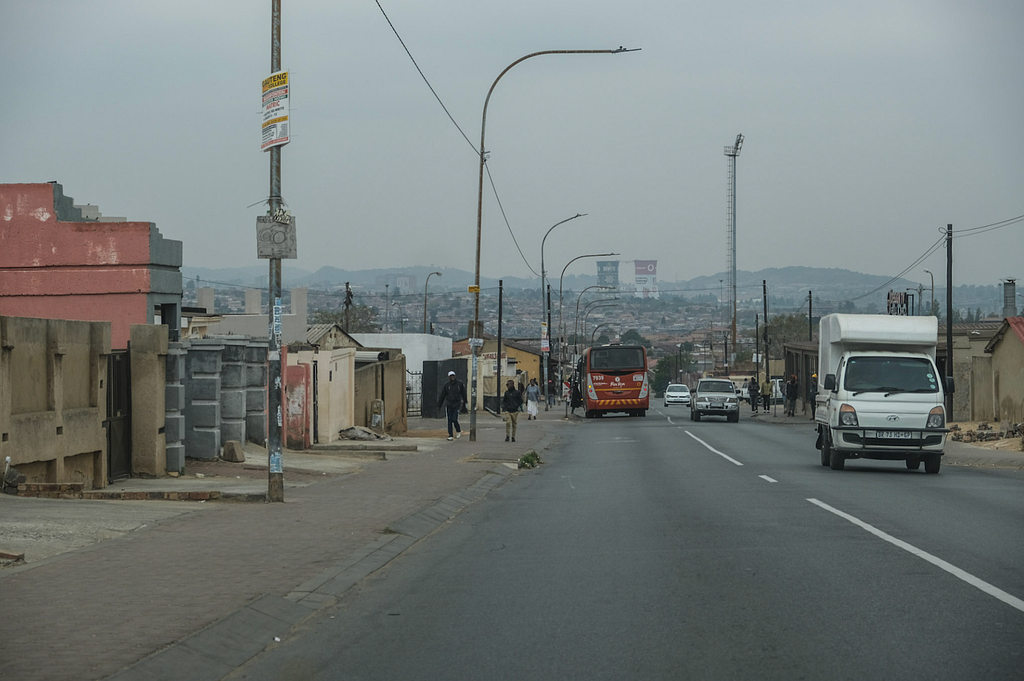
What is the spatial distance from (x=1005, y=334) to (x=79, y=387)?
30285 mm

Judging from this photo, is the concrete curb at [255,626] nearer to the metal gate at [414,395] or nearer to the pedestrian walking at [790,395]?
the metal gate at [414,395]

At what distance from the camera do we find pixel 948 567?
366 inches

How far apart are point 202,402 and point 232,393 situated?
1.85 metres

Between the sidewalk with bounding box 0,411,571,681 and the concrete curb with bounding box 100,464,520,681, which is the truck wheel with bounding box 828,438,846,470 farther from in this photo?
the concrete curb with bounding box 100,464,520,681

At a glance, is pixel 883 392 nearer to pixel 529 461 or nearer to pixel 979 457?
pixel 979 457

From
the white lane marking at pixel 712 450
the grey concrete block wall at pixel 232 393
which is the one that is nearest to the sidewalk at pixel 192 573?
the grey concrete block wall at pixel 232 393

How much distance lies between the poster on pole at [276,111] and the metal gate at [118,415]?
469 centimetres

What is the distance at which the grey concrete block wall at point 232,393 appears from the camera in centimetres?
2156

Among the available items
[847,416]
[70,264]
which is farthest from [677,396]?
[70,264]

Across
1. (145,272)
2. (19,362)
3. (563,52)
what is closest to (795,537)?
(19,362)

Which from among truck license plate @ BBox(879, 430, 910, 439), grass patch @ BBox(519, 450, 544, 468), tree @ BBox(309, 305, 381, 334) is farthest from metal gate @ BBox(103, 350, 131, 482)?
tree @ BBox(309, 305, 381, 334)

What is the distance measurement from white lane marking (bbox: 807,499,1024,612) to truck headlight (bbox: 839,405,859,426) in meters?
7.16

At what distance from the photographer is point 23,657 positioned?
21.3ft

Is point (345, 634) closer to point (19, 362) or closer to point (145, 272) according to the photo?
point (19, 362)
